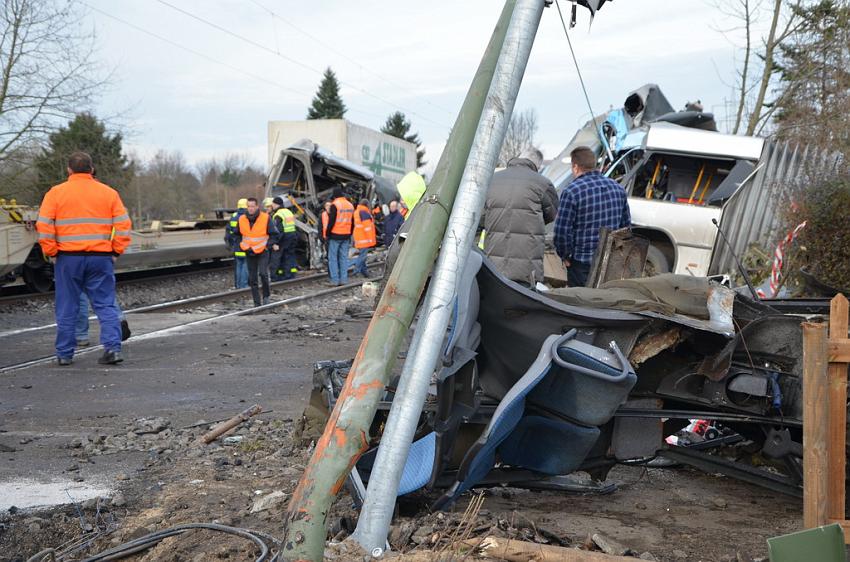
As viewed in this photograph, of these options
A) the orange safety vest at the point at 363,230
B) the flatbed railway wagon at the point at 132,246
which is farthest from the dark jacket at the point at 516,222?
the orange safety vest at the point at 363,230

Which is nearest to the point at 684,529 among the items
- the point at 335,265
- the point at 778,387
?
the point at 778,387

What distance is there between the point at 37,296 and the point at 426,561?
13.2m

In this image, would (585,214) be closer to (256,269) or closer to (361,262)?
(256,269)

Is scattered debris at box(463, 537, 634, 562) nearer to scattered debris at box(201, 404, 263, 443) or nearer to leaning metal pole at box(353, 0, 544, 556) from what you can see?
leaning metal pole at box(353, 0, 544, 556)

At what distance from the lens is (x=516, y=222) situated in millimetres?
6395

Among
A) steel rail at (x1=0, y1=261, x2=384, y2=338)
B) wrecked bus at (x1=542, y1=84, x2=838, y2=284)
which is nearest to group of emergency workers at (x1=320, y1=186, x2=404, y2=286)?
steel rail at (x1=0, y1=261, x2=384, y2=338)

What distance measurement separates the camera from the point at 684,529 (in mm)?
3848

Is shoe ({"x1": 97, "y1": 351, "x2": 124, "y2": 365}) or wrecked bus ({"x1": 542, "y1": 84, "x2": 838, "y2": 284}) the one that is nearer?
shoe ({"x1": 97, "y1": 351, "x2": 124, "y2": 365})

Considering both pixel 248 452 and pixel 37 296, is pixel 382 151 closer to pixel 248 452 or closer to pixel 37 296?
pixel 37 296

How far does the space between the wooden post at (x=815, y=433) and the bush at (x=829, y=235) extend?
7049 mm

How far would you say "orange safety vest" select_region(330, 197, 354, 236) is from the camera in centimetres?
1681

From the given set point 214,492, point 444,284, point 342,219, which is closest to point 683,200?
point 342,219

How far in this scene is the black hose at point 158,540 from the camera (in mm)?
3352

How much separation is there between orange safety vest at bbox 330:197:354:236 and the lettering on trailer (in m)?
13.8
